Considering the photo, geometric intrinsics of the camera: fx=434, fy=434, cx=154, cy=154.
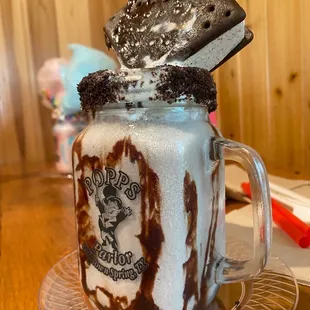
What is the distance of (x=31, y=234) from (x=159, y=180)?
14.6 inches

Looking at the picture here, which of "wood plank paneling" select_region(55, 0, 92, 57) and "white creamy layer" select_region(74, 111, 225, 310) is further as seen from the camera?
"wood plank paneling" select_region(55, 0, 92, 57)

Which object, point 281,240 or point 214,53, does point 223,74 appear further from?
point 214,53

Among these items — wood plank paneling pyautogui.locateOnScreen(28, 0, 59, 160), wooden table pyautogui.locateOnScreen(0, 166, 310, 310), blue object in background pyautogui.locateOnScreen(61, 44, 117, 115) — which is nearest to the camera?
wooden table pyautogui.locateOnScreen(0, 166, 310, 310)

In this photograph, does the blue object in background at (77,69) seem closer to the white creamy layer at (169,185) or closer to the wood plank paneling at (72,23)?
the wood plank paneling at (72,23)

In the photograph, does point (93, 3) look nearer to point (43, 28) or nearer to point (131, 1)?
point (43, 28)

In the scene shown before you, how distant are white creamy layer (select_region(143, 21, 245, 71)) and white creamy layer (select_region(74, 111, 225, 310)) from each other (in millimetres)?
56

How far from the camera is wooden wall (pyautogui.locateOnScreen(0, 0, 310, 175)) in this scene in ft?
4.64

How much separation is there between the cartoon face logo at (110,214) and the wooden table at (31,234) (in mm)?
117

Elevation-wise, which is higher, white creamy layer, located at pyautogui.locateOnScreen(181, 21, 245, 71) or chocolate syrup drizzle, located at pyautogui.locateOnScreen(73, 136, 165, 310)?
white creamy layer, located at pyautogui.locateOnScreen(181, 21, 245, 71)

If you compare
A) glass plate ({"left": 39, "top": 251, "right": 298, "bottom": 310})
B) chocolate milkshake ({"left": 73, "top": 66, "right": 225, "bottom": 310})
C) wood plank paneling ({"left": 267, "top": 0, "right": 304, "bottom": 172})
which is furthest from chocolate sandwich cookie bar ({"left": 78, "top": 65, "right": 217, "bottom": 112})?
wood plank paneling ({"left": 267, "top": 0, "right": 304, "bottom": 172})

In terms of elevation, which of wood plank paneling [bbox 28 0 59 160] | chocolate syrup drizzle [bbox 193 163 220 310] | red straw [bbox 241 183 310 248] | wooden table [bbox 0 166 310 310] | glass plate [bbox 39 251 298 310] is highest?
wood plank paneling [bbox 28 0 59 160]

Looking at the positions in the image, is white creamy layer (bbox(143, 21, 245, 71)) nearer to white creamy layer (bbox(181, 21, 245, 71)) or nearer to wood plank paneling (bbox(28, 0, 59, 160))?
white creamy layer (bbox(181, 21, 245, 71))

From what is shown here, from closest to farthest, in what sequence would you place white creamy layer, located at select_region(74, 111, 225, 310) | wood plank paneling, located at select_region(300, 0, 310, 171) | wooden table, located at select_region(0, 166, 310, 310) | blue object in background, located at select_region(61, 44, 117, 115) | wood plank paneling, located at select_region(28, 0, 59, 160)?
white creamy layer, located at select_region(74, 111, 225, 310) → wooden table, located at select_region(0, 166, 310, 310) → blue object in background, located at select_region(61, 44, 117, 115) → wood plank paneling, located at select_region(300, 0, 310, 171) → wood plank paneling, located at select_region(28, 0, 59, 160)

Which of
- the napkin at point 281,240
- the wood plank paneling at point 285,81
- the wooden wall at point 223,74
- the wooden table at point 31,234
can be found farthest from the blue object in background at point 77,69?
the wood plank paneling at point 285,81
